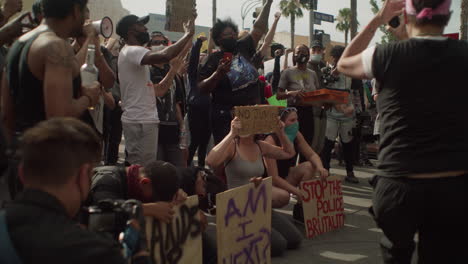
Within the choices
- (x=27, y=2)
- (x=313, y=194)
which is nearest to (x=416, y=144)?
(x=313, y=194)

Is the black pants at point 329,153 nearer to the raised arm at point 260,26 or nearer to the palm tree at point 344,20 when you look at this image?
the raised arm at point 260,26

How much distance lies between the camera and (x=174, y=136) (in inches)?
216

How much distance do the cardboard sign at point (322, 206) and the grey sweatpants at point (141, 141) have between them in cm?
150

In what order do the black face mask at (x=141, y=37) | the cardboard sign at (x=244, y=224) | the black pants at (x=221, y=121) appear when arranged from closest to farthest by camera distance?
1. the cardboard sign at (x=244, y=224)
2. the black face mask at (x=141, y=37)
3. the black pants at (x=221, y=121)

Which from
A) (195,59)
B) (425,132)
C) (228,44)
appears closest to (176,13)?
(195,59)

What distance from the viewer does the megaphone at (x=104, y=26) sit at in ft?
12.0

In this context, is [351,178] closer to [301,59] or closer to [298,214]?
[301,59]

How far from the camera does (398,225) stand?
2688 millimetres

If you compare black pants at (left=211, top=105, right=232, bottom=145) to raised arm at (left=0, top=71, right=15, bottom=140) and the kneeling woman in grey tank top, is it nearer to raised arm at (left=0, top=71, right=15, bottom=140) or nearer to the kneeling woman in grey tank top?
the kneeling woman in grey tank top

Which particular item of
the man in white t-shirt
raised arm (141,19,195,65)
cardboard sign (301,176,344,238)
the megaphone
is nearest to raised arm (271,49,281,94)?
cardboard sign (301,176,344,238)

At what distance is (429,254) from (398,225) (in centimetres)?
24

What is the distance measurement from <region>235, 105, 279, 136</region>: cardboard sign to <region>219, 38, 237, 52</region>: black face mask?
0.97m

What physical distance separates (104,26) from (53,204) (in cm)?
222

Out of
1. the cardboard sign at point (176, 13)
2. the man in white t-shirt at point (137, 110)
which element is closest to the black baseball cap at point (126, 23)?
the man in white t-shirt at point (137, 110)
